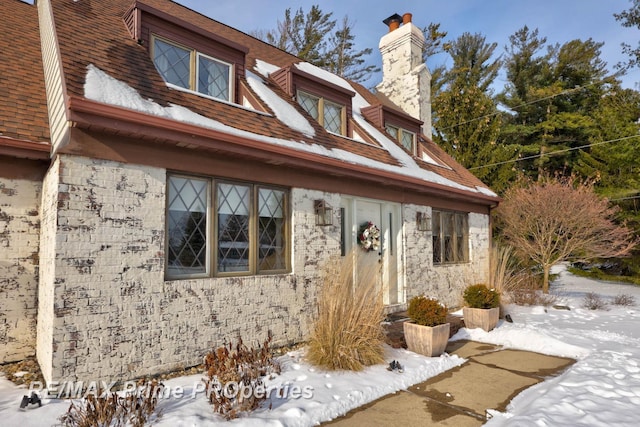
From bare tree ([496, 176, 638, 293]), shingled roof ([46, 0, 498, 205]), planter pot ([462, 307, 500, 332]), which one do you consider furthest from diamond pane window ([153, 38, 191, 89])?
bare tree ([496, 176, 638, 293])

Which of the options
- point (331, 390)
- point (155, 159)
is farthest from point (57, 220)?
point (331, 390)

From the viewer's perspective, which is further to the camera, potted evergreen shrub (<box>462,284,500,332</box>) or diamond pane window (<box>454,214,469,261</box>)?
diamond pane window (<box>454,214,469,261</box>)

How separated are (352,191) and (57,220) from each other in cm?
422

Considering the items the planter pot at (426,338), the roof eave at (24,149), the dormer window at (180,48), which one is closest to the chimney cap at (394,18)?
the dormer window at (180,48)

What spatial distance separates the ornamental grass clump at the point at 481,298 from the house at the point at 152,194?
139cm

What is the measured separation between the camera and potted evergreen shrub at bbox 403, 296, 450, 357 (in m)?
4.98

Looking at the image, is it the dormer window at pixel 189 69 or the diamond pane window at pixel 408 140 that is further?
the diamond pane window at pixel 408 140

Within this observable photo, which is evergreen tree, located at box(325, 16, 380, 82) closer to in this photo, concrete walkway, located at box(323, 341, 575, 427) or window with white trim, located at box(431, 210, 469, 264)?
window with white trim, located at box(431, 210, 469, 264)

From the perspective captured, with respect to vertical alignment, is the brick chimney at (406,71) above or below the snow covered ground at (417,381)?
above

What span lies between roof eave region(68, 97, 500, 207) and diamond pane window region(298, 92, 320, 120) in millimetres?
1943

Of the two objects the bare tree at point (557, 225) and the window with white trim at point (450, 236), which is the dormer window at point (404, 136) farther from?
the bare tree at point (557, 225)

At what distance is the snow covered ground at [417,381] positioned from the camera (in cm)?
311

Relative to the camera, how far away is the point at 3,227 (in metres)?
4.21

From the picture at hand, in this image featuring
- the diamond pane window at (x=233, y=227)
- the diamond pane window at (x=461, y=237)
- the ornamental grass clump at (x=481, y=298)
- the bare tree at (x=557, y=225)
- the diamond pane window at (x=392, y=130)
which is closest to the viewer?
the diamond pane window at (x=233, y=227)
